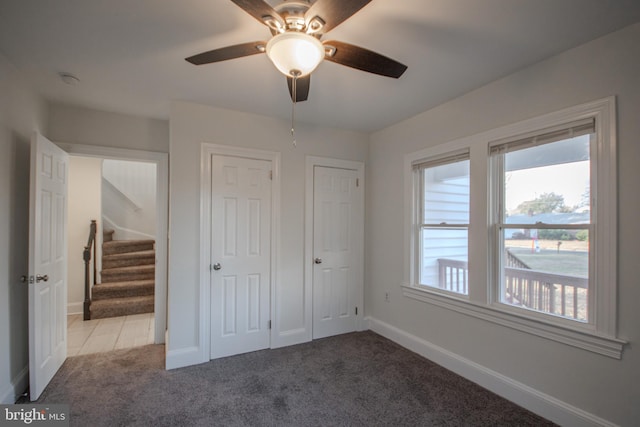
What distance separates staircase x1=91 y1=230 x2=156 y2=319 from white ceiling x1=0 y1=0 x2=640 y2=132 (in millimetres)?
2749

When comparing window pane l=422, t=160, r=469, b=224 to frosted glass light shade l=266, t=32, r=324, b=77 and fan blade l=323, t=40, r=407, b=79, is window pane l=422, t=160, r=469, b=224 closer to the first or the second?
fan blade l=323, t=40, r=407, b=79

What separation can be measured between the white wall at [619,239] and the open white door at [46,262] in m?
3.23

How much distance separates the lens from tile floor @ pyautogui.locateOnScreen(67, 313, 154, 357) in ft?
10.5

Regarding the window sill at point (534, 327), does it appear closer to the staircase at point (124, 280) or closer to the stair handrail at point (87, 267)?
the staircase at point (124, 280)

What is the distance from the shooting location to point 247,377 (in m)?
2.60

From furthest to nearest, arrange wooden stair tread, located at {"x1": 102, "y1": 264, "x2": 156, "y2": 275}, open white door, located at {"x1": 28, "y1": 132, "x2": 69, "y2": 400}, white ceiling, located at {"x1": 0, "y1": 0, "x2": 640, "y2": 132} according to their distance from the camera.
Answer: wooden stair tread, located at {"x1": 102, "y1": 264, "x2": 156, "y2": 275}
open white door, located at {"x1": 28, "y1": 132, "x2": 69, "y2": 400}
white ceiling, located at {"x1": 0, "y1": 0, "x2": 640, "y2": 132}

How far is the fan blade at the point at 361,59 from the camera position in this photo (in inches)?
58.8

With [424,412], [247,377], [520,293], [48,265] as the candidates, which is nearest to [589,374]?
[520,293]

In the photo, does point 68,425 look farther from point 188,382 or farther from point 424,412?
point 424,412

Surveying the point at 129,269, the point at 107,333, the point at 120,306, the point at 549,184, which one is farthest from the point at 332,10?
the point at 129,269

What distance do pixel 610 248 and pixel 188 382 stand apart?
10.5ft

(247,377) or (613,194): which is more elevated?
(613,194)

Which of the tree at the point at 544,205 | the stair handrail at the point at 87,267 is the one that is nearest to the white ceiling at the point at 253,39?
the tree at the point at 544,205

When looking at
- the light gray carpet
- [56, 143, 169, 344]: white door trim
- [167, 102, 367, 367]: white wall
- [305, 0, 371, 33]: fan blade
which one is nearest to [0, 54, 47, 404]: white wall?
the light gray carpet
